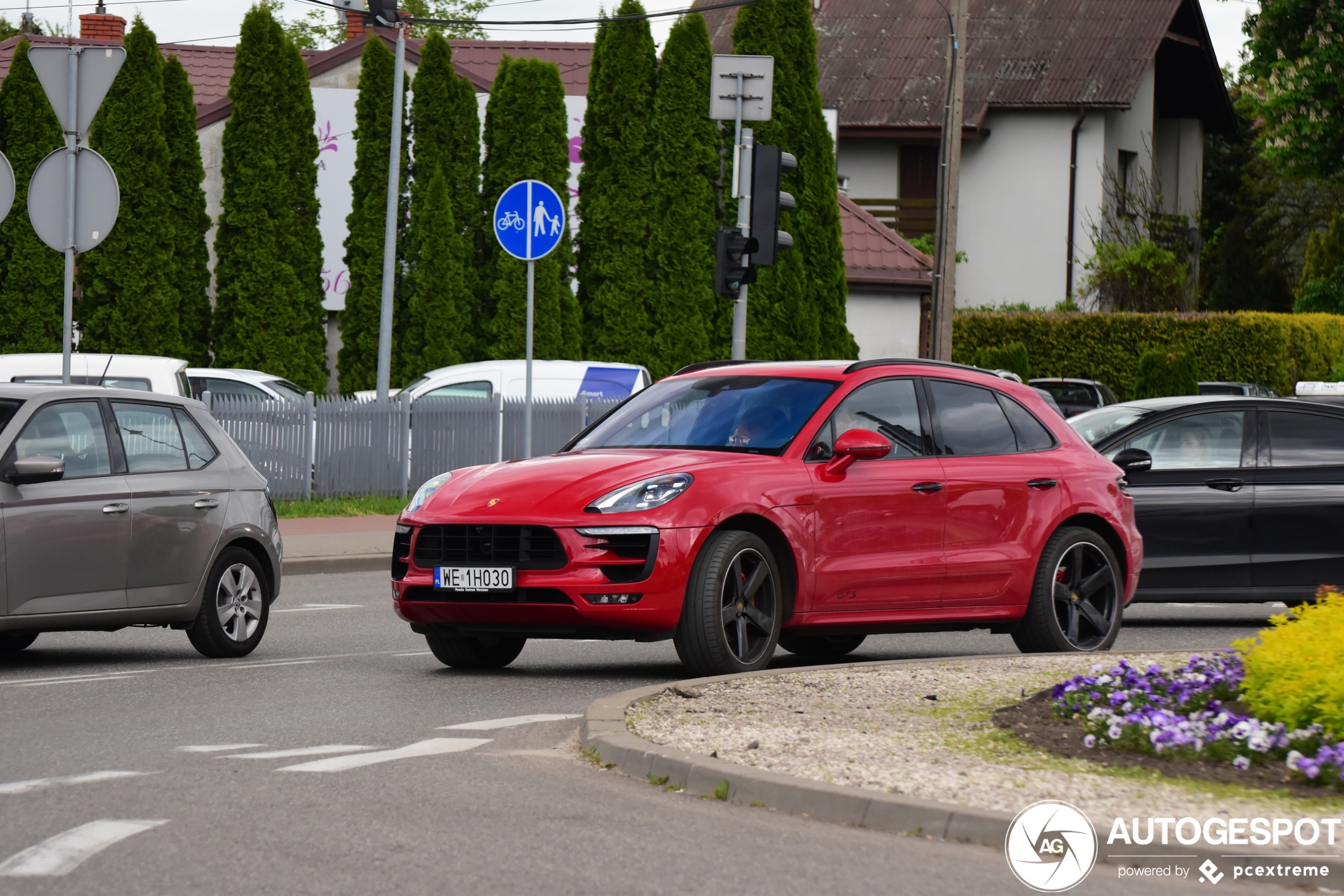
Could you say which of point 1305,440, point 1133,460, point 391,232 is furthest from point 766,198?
point 391,232

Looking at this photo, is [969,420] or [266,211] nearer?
[969,420]

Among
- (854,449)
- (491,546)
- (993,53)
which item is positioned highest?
(993,53)

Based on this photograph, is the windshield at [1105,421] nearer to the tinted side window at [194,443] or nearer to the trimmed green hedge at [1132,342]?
the tinted side window at [194,443]

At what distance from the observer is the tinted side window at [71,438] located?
11.0m

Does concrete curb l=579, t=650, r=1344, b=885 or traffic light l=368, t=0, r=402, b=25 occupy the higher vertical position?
traffic light l=368, t=0, r=402, b=25

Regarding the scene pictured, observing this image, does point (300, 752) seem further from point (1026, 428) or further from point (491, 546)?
point (1026, 428)

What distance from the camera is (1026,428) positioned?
1186 cm

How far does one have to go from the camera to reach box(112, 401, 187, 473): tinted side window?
1146 centimetres

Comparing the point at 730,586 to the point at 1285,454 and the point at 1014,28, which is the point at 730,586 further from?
the point at 1014,28

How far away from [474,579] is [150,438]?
97.7 inches

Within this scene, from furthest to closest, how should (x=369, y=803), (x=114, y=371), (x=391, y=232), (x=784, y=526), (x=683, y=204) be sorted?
(x=683, y=204)
(x=391, y=232)
(x=114, y=371)
(x=784, y=526)
(x=369, y=803)

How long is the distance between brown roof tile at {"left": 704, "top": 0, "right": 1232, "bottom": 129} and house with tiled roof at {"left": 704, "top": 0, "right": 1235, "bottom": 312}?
0.04 metres

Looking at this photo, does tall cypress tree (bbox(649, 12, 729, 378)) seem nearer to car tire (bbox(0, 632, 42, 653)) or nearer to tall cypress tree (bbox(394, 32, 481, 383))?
tall cypress tree (bbox(394, 32, 481, 383))

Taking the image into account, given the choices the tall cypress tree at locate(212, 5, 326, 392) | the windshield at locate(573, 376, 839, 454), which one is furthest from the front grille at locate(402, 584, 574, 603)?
the tall cypress tree at locate(212, 5, 326, 392)
